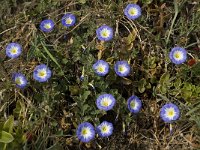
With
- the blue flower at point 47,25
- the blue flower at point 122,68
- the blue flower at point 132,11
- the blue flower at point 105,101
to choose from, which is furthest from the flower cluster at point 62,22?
the blue flower at point 105,101

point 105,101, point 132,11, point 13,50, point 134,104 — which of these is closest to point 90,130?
point 105,101

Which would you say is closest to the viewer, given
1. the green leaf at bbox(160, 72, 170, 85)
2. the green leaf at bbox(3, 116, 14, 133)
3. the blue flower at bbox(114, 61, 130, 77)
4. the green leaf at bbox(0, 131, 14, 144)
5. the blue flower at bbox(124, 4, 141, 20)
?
the green leaf at bbox(0, 131, 14, 144)

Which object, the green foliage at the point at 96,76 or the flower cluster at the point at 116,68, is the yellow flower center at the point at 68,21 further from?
the flower cluster at the point at 116,68

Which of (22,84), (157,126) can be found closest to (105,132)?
(157,126)

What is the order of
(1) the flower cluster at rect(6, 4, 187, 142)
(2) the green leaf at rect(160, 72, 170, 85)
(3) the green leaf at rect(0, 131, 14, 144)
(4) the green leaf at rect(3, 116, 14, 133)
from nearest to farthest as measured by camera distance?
(3) the green leaf at rect(0, 131, 14, 144) → (4) the green leaf at rect(3, 116, 14, 133) → (1) the flower cluster at rect(6, 4, 187, 142) → (2) the green leaf at rect(160, 72, 170, 85)

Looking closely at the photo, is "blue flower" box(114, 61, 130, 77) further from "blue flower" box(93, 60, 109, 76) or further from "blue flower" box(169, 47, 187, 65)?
"blue flower" box(169, 47, 187, 65)

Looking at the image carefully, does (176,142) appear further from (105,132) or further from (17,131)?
(17,131)

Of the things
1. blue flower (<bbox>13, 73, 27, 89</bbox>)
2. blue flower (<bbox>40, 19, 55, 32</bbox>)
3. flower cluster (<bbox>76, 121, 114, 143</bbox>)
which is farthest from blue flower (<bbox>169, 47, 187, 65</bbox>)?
blue flower (<bbox>13, 73, 27, 89</bbox>)
